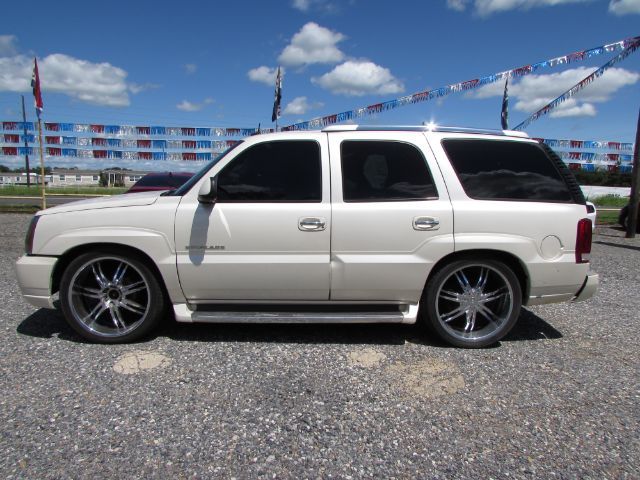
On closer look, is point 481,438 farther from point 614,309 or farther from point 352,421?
point 614,309

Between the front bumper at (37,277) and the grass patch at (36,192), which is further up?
the grass patch at (36,192)

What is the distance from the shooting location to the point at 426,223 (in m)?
3.57

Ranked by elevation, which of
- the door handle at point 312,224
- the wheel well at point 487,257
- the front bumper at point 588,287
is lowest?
the front bumper at point 588,287

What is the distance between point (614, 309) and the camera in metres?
5.05

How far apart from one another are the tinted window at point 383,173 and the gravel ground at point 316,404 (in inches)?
50.5

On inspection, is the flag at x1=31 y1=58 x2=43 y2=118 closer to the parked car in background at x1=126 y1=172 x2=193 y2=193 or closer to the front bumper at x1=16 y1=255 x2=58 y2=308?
the parked car in background at x1=126 y1=172 x2=193 y2=193

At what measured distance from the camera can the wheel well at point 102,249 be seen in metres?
3.64

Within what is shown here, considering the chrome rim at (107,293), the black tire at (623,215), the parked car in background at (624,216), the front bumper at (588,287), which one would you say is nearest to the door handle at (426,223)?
the front bumper at (588,287)

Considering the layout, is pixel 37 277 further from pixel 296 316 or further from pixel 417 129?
pixel 417 129

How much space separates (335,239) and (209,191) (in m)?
1.05

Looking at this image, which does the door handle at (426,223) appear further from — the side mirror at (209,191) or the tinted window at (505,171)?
the side mirror at (209,191)

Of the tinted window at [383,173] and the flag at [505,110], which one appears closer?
the tinted window at [383,173]

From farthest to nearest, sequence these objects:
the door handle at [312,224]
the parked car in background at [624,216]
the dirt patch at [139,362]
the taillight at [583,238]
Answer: the parked car in background at [624,216] < the taillight at [583,238] < the door handle at [312,224] < the dirt patch at [139,362]

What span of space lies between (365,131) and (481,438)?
2.44 meters
